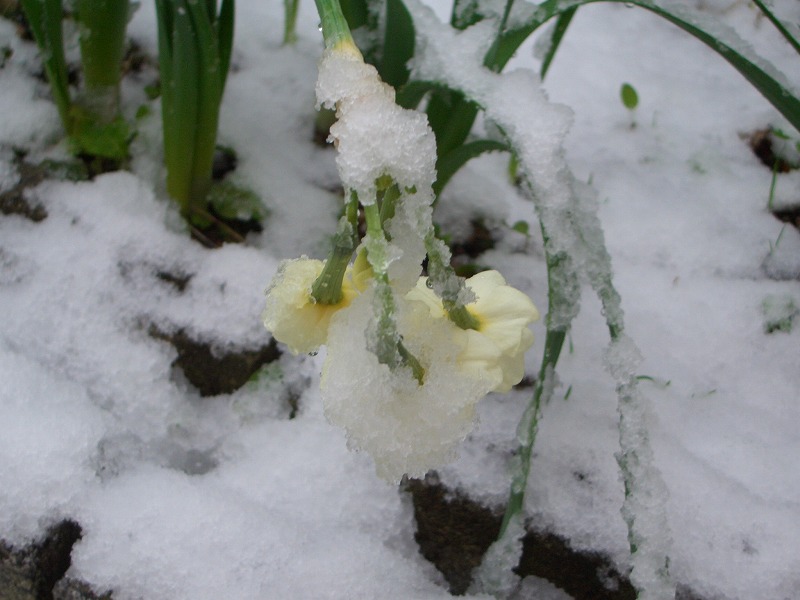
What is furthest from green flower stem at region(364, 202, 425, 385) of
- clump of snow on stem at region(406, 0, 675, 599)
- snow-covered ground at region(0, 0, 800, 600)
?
snow-covered ground at region(0, 0, 800, 600)

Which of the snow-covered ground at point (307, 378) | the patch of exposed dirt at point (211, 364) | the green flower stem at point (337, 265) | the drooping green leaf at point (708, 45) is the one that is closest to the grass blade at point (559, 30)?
the drooping green leaf at point (708, 45)

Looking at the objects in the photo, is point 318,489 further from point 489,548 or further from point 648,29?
point 648,29

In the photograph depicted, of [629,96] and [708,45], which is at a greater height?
[708,45]

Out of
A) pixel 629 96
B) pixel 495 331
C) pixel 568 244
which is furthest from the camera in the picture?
pixel 629 96

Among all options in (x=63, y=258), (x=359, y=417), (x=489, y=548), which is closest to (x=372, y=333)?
(x=359, y=417)

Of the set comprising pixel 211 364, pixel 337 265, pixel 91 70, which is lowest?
pixel 211 364

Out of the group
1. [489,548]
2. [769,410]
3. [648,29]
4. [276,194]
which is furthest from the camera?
[648,29]

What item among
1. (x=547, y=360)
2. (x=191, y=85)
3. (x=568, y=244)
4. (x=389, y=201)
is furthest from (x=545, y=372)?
(x=191, y=85)

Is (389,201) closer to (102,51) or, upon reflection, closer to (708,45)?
(708,45)
